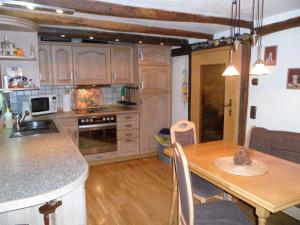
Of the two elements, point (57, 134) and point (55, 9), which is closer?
point (55, 9)

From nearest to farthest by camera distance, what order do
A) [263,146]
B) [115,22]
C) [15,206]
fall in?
[15,206] < [263,146] < [115,22]

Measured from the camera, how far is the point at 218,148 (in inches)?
93.7

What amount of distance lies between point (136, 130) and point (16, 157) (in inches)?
100

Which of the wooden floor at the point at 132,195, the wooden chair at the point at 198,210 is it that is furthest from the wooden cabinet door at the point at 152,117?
the wooden chair at the point at 198,210

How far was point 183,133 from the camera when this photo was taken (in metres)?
2.60

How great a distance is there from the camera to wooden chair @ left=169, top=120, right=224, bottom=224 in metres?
2.09

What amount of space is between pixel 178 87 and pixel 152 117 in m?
0.76

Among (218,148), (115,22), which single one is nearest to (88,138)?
(115,22)

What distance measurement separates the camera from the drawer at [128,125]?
13.2 feet

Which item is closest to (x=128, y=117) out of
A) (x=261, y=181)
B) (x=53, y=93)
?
(x=53, y=93)

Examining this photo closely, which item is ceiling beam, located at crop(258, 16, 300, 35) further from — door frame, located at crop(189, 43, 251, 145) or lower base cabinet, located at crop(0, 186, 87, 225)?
lower base cabinet, located at crop(0, 186, 87, 225)

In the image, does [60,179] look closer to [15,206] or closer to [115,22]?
[15,206]

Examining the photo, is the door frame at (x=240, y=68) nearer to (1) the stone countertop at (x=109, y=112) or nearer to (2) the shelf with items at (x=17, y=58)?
(1) the stone countertop at (x=109, y=112)

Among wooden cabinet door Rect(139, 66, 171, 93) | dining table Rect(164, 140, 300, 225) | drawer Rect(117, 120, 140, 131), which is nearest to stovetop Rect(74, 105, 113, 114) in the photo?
drawer Rect(117, 120, 140, 131)
